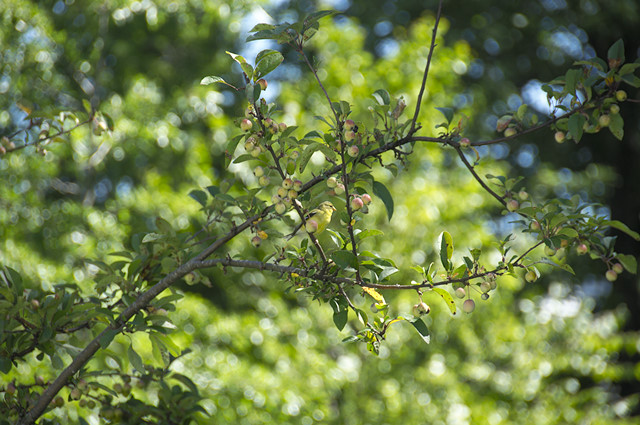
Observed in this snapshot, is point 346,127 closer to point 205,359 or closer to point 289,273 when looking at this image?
point 289,273

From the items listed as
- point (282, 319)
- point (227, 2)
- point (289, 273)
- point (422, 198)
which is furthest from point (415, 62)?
point (289, 273)

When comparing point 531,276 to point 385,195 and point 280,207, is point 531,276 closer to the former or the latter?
point 385,195

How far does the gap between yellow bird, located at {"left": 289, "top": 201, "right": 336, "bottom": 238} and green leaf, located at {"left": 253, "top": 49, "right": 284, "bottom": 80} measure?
0.21 meters

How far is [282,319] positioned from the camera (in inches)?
98.4

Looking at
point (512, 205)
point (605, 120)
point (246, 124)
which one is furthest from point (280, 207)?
point (605, 120)

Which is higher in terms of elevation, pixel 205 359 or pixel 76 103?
pixel 76 103

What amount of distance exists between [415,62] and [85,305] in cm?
221

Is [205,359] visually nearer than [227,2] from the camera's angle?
Yes

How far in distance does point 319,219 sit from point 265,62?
243 mm

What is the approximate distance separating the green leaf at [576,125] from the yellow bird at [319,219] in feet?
1.26

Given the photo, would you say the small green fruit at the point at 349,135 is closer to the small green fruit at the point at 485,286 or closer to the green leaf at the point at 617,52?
the small green fruit at the point at 485,286

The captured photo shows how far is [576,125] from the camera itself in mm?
873

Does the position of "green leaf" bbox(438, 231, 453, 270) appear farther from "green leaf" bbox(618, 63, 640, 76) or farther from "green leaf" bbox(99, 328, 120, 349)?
"green leaf" bbox(99, 328, 120, 349)

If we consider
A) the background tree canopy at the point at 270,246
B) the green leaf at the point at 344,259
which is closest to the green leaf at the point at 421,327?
the green leaf at the point at 344,259
